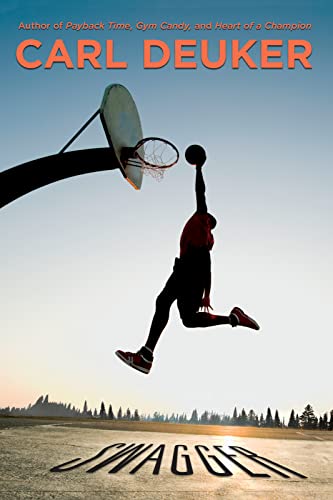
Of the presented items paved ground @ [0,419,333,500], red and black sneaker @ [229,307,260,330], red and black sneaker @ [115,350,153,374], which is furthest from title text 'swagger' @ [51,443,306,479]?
red and black sneaker @ [229,307,260,330]

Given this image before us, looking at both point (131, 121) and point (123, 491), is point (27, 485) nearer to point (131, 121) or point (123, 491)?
point (123, 491)

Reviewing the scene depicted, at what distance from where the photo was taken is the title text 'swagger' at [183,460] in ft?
29.0

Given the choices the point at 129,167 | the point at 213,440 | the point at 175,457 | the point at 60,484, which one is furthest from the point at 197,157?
the point at 213,440

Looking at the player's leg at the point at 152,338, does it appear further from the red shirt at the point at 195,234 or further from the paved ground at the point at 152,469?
the paved ground at the point at 152,469

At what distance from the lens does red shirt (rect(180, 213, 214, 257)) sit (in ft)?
18.6

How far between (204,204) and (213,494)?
438cm

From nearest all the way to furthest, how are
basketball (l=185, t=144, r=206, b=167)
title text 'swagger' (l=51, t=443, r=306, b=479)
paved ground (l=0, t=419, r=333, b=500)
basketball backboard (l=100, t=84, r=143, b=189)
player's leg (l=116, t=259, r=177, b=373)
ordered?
basketball (l=185, t=144, r=206, b=167), player's leg (l=116, t=259, r=177, b=373), paved ground (l=0, t=419, r=333, b=500), basketball backboard (l=100, t=84, r=143, b=189), title text 'swagger' (l=51, t=443, r=306, b=479)

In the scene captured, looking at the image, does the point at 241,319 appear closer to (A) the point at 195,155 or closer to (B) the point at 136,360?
(B) the point at 136,360

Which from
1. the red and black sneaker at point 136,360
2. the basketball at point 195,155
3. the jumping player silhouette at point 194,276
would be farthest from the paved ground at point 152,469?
the basketball at point 195,155

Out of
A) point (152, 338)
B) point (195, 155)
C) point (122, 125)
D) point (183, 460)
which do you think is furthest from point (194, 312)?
point (183, 460)

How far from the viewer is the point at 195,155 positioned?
18.9ft

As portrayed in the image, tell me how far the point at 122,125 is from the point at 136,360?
411cm

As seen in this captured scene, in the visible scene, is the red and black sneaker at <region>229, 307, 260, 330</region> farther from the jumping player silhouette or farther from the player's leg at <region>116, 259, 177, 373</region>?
the player's leg at <region>116, 259, 177, 373</region>

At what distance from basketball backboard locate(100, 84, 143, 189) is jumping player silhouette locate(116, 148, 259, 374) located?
269cm
